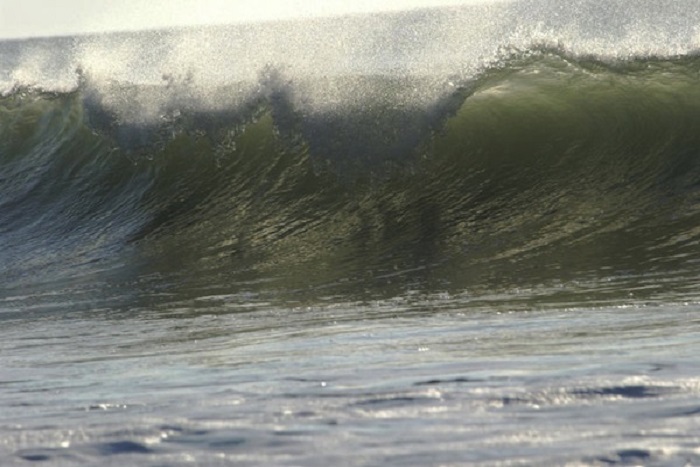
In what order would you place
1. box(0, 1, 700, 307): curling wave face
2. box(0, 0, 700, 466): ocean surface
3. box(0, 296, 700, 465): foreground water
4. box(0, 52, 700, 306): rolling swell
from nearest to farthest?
box(0, 296, 700, 465): foreground water < box(0, 0, 700, 466): ocean surface < box(0, 52, 700, 306): rolling swell < box(0, 1, 700, 307): curling wave face

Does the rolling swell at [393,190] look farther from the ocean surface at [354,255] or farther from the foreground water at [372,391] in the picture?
the foreground water at [372,391]

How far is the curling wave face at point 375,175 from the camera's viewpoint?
27.6 feet

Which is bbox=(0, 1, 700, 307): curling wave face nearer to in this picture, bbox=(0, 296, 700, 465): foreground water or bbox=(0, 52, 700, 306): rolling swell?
bbox=(0, 52, 700, 306): rolling swell

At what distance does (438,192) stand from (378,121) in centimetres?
99

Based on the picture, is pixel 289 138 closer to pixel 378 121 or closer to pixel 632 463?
pixel 378 121

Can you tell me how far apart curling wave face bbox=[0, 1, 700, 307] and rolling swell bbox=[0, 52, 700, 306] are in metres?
0.03

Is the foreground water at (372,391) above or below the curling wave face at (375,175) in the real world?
below

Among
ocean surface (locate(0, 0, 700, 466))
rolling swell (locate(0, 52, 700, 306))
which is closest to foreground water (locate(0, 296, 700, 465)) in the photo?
ocean surface (locate(0, 0, 700, 466))

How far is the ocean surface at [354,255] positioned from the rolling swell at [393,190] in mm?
33

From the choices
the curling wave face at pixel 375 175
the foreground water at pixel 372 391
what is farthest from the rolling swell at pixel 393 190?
the foreground water at pixel 372 391

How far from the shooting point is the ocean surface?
4.12m

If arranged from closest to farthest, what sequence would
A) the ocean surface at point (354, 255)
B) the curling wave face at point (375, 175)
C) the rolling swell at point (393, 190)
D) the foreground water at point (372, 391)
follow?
the foreground water at point (372, 391)
the ocean surface at point (354, 255)
the rolling swell at point (393, 190)
the curling wave face at point (375, 175)

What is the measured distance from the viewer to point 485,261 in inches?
328

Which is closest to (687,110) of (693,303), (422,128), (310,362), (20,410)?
(422,128)
